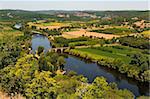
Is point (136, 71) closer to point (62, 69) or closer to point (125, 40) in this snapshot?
point (62, 69)

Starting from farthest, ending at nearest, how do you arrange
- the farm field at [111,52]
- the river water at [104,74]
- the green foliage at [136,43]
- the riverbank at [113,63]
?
the green foliage at [136,43] < the farm field at [111,52] < the riverbank at [113,63] < the river water at [104,74]

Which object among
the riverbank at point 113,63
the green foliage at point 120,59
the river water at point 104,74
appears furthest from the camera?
the riverbank at point 113,63

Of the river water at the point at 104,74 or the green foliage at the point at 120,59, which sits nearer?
the river water at the point at 104,74

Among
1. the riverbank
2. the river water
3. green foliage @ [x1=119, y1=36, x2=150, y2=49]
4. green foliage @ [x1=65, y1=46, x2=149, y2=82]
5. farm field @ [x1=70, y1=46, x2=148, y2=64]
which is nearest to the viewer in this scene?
the river water

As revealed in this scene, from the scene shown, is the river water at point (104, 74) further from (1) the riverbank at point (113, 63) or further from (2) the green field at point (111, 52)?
(2) the green field at point (111, 52)

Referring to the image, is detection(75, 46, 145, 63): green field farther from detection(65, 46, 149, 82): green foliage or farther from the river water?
the river water

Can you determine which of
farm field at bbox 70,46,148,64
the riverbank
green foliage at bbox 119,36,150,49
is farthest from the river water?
green foliage at bbox 119,36,150,49

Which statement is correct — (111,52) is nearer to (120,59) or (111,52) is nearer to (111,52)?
(111,52)

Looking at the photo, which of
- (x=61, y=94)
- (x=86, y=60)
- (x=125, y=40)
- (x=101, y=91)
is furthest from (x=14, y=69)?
(x=125, y=40)

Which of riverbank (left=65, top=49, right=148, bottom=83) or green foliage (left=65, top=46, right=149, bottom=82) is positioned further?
riverbank (left=65, top=49, right=148, bottom=83)

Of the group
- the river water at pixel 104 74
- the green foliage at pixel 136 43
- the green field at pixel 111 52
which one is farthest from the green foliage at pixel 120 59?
the green foliage at pixel 136 43

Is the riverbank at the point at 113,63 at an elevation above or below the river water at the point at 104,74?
above
